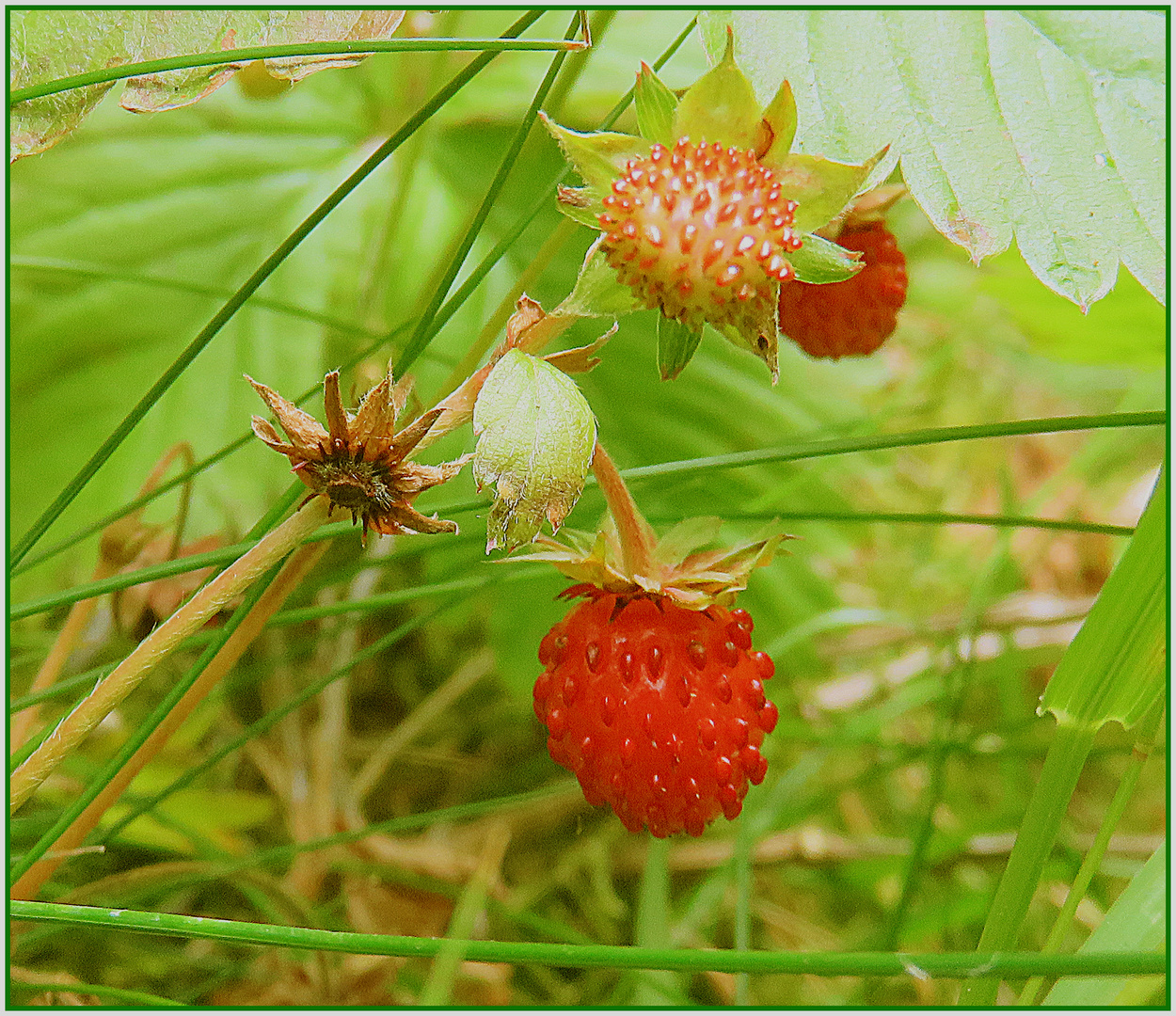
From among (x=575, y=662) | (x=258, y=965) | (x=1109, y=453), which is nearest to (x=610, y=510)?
(x=575, y=662)

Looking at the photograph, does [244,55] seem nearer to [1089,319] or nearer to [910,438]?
[910,438]

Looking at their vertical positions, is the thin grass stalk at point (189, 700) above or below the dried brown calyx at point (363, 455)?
below

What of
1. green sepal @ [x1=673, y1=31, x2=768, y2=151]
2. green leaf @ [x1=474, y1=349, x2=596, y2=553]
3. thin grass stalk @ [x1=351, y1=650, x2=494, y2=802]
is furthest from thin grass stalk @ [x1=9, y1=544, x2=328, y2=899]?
thin grass stalk @ [x1=351, y1=650, x2=494, y2=802]

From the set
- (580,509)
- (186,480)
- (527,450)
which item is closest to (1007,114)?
(527,450)

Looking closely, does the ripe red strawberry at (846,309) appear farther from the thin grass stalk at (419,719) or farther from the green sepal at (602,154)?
the thin grass stalk at (419,719)

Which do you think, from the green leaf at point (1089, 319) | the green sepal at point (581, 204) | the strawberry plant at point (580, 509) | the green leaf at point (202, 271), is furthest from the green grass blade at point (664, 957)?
the green leaf at point (1089, 319)

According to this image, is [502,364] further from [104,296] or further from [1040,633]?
[1040,633]
